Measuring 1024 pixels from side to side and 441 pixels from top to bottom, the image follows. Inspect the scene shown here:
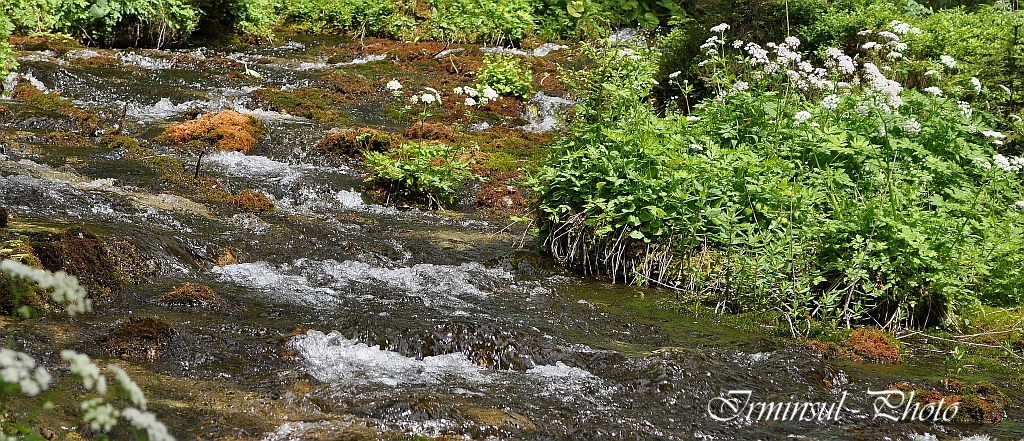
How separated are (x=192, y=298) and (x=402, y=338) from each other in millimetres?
1657

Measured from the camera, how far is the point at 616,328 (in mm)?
6219

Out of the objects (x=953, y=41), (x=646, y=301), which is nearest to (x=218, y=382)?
(x=646, y=301)

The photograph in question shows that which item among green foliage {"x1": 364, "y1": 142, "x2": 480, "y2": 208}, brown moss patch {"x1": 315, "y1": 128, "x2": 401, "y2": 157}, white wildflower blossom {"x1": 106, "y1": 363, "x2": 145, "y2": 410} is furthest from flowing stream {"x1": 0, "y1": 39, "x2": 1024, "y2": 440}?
white wildflower blossom {"x1": 106, "y1": 363, "x2": 145, "y2": 410}

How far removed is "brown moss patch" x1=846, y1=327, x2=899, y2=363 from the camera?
590 cm

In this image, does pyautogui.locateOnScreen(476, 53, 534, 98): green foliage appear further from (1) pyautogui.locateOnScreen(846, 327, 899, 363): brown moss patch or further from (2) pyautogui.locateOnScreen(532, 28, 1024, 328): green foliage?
(1) pyautogui.locateOnScreen(846, 327, 899, 363): brown moss patch

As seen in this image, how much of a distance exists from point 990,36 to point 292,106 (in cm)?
1133

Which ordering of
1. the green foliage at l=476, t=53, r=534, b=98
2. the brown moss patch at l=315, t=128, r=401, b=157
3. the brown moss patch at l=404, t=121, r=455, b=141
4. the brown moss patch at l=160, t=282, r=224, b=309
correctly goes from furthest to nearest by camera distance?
the green foliage at l=476, t=53, r=534, b=98 → the brown moss patch at l=404, t=121, r=455, b=141 → the brown moss patch at l=315, t=128, r=401, b=157 → the brown moss patch at l=160, t=282, r=224, b=309

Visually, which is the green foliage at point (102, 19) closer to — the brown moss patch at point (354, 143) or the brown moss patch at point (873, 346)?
the brown moss patch at point (354, 143)

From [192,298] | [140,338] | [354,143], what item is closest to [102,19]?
Result: [354,143]

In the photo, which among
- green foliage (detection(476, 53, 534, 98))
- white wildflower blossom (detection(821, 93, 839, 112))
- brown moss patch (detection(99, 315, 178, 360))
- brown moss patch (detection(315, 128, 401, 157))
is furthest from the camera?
green foliage (detection(476, 53, 534, 98))

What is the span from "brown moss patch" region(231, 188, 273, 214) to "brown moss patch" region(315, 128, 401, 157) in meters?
2.25

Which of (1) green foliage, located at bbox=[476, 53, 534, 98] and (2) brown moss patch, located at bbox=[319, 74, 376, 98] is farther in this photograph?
(1) green foliage, located at bbox=[476, 53, 534, 98]

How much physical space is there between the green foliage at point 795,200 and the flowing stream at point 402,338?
1.72ft

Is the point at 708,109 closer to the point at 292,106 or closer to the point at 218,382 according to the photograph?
the point at 218,382
